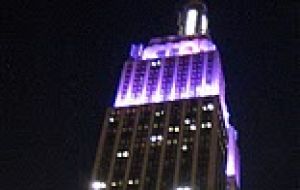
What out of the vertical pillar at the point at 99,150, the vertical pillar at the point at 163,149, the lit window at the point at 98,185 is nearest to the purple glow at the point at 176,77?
the vertical pillar at the point at 163,149

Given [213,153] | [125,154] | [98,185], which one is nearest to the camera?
[213,153]

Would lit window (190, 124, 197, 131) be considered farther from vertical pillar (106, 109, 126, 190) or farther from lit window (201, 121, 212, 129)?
vertical pillar (106, 109, 126, 190)

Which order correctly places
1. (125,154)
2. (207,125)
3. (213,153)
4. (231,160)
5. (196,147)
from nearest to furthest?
(213,153) < (196,147) < (207,125) < (125,154) < (231,160)

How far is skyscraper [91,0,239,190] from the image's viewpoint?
149000 mm

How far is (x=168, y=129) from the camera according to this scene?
160 m

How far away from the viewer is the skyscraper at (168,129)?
14900 centimetres

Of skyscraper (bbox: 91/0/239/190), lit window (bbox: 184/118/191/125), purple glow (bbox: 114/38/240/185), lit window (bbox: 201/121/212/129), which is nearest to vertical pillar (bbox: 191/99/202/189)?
skyscraper (bbox: 91/0/239/190)

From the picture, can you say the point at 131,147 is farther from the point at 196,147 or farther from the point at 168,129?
the point at 196,147

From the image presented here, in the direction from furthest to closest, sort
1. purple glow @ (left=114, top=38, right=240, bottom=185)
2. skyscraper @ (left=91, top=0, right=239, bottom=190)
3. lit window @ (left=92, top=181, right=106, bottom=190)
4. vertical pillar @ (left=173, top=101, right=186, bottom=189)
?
purple glow @ (left=114, top=38, right=240, bottom=185), lit window @ (left=92, top=181, right=106, bottom=190), skyscraper @ (left=91, top=0, right=239, bottom=190), vertical pillar @ (left=173, top=101, right=186, bottom=189)

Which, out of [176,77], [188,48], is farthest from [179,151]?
[188,48]

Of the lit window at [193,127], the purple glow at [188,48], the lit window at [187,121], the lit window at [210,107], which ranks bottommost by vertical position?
the lit window at [193,127]

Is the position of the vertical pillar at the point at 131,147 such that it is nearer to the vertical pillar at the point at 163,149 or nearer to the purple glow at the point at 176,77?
the purple glow at the point at 176,77

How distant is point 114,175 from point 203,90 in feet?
122

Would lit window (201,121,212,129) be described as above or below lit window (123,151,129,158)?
above
